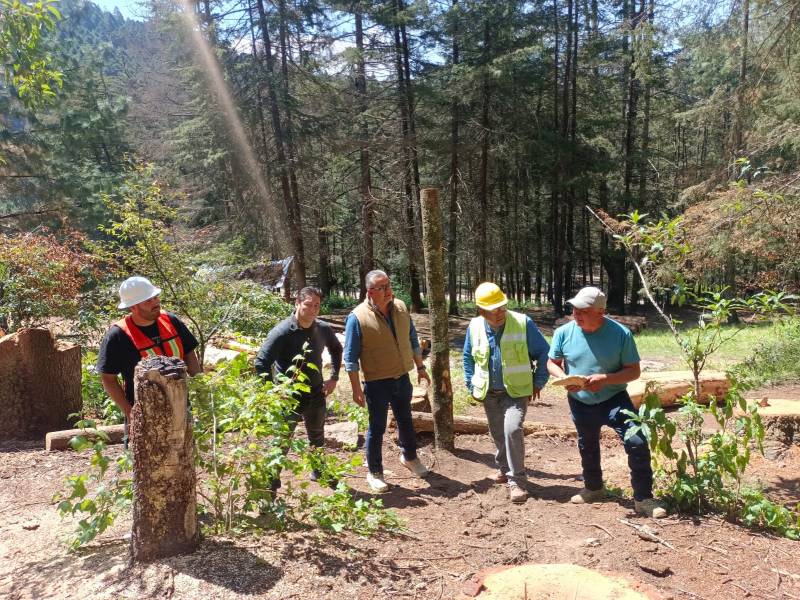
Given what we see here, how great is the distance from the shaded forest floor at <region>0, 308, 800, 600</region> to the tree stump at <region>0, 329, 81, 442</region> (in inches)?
49.7

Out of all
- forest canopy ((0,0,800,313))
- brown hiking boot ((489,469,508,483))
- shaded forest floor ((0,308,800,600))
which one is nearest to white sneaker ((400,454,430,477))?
shaded forest floor ((0,308,800,600))

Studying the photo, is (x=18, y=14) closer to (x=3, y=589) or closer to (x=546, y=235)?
(x=3, y=589)

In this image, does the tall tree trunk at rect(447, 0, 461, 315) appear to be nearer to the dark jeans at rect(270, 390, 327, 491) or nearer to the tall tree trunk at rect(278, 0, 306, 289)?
the tall tree trunk at rect(278, 0, 306, 289)

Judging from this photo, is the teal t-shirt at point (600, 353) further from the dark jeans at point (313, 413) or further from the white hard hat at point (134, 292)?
the white hard hat at point (134, 292)

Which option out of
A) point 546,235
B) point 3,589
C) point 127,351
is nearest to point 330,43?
point 546,235

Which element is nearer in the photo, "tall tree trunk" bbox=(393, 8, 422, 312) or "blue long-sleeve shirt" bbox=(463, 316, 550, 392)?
"blue long-sleeve shirt" bbox=(463, 316, 550, 392)

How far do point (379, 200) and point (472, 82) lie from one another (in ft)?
17.2

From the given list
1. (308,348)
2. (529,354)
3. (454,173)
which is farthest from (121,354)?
(454,173)

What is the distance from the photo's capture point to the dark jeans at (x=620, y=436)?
3.86m

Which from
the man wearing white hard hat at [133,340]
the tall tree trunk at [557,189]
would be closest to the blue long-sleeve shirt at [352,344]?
the man wearing white hard hat at [133,340]

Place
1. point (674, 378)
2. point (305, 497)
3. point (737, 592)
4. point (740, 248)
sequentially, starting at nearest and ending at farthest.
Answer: point (737, 592) → point (305, 497) → point (674, 378) → point (740, 248)

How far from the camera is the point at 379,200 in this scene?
1853 cm

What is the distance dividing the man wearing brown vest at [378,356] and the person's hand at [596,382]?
1.50 meters

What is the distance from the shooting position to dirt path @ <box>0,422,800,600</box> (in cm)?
276
